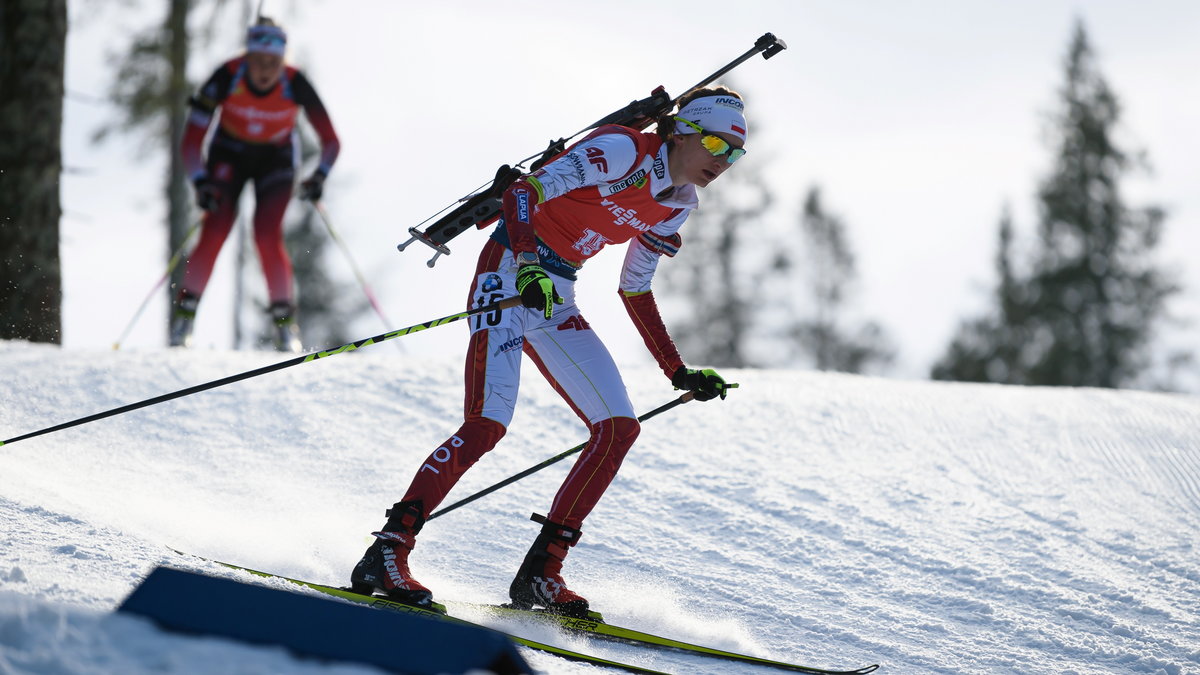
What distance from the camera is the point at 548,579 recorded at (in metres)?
4.02

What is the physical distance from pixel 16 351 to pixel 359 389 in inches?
79.6

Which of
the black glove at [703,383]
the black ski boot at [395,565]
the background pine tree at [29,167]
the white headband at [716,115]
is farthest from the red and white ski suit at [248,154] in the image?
the white headband at [716,115]

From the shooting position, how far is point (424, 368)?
730 centimetres

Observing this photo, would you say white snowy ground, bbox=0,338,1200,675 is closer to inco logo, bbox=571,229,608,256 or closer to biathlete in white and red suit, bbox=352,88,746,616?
biathlete in white and red suit, bbox=352,88,746,616

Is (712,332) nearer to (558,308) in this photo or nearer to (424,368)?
(424,368)

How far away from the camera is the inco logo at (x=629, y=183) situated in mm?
3941

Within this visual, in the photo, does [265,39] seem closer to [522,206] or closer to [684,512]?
[684,512]

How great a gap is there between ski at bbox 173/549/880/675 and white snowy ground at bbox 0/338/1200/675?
11cm

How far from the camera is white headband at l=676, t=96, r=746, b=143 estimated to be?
3.93 m

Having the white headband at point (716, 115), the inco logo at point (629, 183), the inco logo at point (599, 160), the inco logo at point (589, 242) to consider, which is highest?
the white headband at point (716, 115)

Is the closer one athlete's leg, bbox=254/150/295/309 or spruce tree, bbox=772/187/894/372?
athlete's leg, bbox=254/150/295/309

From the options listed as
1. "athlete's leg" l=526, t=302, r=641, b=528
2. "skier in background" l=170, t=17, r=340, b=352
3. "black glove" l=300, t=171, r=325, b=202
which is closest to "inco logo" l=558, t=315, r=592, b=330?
"athlete's leg" l=526, t=302, r=641, b=528

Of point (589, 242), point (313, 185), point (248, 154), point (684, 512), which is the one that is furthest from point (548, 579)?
point (313, 185)

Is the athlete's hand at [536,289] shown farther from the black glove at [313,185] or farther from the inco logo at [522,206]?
the black glove at [313,185]
